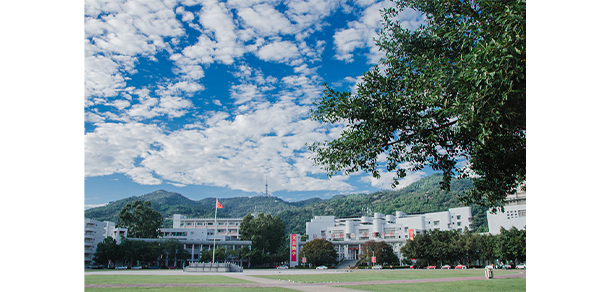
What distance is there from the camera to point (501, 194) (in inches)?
378

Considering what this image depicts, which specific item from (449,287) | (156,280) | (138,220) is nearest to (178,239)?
(138,220)

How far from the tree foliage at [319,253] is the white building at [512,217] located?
23.1 meters

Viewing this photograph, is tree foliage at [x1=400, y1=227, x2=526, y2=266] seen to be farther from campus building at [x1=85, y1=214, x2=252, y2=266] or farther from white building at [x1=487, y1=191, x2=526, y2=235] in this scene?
campus building at [x1=85, y1=214, x2=252, y2=266]

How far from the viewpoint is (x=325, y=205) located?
14325 centimetres

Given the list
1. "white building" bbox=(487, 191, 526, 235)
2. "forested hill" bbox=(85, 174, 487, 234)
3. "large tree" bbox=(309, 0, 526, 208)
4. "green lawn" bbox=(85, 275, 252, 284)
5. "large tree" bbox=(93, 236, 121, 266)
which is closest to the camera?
"large tree" bbox=(309, 0, 526, 208)

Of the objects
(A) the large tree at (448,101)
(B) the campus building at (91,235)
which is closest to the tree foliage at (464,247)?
(A) the large tree at (448,101)

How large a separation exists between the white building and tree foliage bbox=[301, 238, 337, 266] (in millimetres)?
23143

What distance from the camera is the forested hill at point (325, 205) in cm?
8881

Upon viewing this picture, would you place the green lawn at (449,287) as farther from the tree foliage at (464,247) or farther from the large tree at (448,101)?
the tree foliage at (464,247)

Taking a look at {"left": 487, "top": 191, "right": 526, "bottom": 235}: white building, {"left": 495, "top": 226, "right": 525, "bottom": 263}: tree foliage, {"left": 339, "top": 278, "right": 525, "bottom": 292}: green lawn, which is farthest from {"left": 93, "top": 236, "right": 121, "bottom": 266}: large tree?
{"left": 487, "top": 191, "right": 526, "bottom": 235}: white building

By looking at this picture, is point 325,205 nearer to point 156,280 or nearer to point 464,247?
point 464,247

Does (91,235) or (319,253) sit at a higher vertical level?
(91,235)

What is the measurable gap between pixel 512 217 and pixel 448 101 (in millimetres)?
56014

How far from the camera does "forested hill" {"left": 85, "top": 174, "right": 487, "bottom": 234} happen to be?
3497 inches
